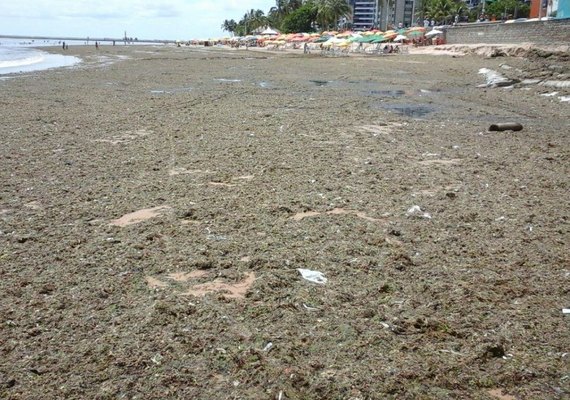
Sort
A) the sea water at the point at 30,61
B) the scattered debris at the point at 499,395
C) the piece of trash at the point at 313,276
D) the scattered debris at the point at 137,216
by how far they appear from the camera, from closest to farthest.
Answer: the scattered debris at the point at 499,395, the piece of trash at the point at 313,276, the scattered debris at the point at 137,216, the sea water at the point at 30,61

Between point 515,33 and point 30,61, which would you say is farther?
point 30,61

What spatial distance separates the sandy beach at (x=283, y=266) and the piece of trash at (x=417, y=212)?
31 mm

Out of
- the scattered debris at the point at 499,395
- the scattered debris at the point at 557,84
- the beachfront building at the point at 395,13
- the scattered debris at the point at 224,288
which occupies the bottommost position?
the scattered debris at the point at 499,395

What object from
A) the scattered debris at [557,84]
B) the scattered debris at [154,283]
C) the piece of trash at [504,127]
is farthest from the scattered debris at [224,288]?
the scattered debris at [557,84]

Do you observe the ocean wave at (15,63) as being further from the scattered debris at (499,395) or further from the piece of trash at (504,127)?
the scattered debris at (499,395)

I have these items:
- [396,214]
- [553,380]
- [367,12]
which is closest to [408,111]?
[396,214]

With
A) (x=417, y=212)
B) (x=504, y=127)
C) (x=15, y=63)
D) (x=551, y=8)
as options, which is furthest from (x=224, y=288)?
(x=551, y=8)

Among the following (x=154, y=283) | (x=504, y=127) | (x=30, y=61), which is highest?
(x=30, y=61)

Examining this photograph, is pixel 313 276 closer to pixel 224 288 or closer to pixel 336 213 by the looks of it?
pixel 224 288

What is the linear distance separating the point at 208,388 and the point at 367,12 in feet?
695

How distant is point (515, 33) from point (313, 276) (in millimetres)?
44028

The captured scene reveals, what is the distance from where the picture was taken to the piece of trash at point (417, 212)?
569cm

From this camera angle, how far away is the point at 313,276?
4262 millimetres

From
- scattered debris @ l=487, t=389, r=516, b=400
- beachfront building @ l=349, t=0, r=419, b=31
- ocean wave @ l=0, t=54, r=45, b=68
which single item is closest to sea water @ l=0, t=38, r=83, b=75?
A: ocean wave @ l=0, t=54, r=45, b=68
